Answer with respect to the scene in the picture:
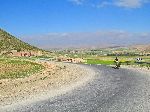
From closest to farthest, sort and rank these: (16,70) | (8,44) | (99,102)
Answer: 1. (99,102)
2. (16,70)
3. (8,44)

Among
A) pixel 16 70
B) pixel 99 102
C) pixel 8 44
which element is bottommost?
pixel 99 102

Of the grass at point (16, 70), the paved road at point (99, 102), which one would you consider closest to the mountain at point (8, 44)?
the grass at point (16, 70)

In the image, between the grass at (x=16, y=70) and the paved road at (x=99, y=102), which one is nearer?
the paved road at (x=99, y=102)

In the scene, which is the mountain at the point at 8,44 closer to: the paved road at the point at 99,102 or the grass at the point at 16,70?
the grass at the point at 16,70

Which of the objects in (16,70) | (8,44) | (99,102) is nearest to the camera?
(99,102)

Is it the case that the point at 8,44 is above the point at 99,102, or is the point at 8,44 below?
above

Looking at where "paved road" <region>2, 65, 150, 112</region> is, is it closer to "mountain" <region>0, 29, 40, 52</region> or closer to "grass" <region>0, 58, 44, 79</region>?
"grass" <region>0, 58, 44, 79</region>

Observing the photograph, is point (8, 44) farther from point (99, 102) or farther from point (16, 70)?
point (99, 102)

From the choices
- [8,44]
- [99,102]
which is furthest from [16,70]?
[8,44]

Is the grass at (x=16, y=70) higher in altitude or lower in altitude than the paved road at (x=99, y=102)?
higher

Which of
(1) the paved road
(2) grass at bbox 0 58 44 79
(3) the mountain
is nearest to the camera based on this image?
(1) the paved road

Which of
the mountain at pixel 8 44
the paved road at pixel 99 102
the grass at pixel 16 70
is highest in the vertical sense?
the mountain at pixel 8 44

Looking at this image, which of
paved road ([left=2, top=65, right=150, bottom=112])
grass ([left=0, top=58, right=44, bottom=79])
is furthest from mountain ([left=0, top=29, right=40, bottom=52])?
paved road ([left=2, top=65, right=150, bottom=112])

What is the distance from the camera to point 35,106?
22.5 m
